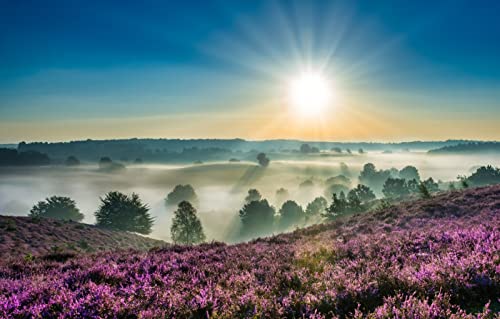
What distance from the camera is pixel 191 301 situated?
4.32 meters

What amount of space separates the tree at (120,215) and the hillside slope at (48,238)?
29.2 meters

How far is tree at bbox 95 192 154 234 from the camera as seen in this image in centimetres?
6856

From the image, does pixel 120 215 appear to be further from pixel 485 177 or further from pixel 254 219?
pixel 485 177

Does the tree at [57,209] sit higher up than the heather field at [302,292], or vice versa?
the heather field at [302,292]

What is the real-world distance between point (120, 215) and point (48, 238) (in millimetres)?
41368

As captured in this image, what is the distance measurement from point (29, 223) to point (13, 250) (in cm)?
1230

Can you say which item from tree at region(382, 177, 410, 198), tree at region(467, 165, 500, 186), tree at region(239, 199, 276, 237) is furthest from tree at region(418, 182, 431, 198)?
tree at region(382, 177, 410, 198)

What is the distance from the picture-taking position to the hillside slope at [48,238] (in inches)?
947

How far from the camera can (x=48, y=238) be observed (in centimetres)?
2914

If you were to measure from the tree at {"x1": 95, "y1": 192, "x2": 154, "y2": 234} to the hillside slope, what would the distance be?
2923cm

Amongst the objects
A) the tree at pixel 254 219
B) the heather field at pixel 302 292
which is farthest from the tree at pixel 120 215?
the heather field at pixel 302 292

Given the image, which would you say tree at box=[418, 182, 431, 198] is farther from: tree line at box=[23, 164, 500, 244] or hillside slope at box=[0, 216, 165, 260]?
hillside slope at box=[0, 216, 165, 260]

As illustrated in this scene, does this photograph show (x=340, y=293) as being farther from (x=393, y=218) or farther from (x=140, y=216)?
(x=140, y=216)

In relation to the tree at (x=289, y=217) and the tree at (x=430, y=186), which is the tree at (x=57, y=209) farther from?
the tree at (x=430, y=186)
